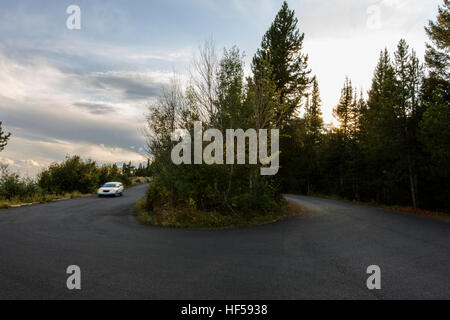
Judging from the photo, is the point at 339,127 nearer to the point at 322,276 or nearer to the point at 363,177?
the point at 363,177

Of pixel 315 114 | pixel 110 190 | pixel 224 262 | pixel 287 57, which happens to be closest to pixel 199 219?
pixel 224 262

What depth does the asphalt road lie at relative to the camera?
4230 mm

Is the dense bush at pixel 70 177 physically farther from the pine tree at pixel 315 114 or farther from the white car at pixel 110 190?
the pine tree at pixel 315 114

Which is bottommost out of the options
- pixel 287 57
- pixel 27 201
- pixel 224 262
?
pixel 27 201

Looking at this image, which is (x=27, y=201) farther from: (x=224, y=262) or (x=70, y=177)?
(x=224, y=262)

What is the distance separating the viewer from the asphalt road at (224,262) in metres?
4.23

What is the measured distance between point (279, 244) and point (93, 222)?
352 inches

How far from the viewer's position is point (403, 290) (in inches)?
169

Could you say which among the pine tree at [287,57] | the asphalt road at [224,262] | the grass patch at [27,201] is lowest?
the grass patch at [27,201]

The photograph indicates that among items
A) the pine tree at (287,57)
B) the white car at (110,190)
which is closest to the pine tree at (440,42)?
the pine tree at (287,57)

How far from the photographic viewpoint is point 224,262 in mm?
5848

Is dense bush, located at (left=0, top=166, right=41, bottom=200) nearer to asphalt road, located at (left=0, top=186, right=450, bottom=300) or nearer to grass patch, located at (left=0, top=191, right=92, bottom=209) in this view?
grass patch, located at (left=0, top=191, right=92, bottom=209)

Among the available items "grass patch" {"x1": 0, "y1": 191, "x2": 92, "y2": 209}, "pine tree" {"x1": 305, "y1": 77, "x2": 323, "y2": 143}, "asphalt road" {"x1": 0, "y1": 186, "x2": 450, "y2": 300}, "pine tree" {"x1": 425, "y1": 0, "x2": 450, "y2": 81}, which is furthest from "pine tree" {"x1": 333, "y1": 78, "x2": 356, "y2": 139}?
"grass patch" {"x1": 0, "y1": 191, "x2": 92, "y2": 209}
